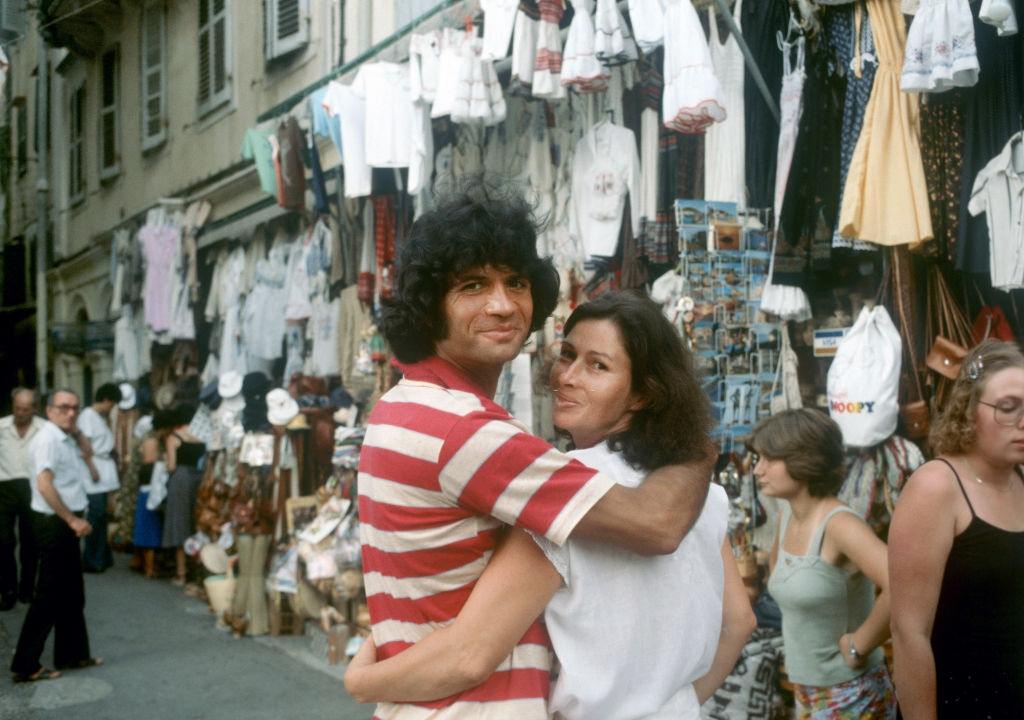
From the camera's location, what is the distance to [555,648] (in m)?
1.89

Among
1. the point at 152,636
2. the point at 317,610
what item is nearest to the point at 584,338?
the point at 317,610

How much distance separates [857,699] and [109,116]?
1664 centimetres

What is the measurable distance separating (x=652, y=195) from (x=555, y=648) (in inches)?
172

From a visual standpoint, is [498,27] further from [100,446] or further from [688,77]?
[100,446]

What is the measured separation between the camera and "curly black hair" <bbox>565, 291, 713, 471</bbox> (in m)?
2.05

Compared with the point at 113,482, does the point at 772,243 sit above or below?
above

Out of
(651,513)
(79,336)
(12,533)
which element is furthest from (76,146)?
(651,513)

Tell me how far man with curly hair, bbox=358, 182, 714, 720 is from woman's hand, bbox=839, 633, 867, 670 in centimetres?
186

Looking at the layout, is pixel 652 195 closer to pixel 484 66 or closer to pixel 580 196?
pixel 580 196

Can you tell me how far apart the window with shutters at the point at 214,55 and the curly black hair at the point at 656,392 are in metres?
11.3

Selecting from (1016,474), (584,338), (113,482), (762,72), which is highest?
(762,72)

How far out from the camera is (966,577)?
272cm

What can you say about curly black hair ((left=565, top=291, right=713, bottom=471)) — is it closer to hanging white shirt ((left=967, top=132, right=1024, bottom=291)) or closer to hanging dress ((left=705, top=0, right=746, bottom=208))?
hanging white shirt ((left=967, top=132, right=1024, bottom=291))

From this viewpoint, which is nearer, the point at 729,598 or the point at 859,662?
the point at 729,598
